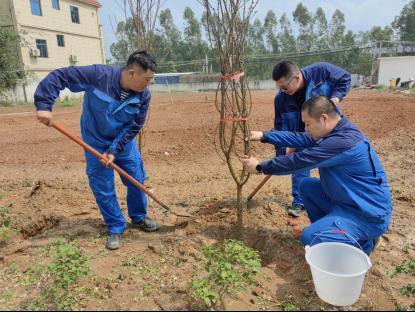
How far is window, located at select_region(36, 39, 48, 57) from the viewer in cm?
2498

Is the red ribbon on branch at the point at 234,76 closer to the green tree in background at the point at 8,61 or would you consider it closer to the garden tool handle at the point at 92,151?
the garden tool handle at the point at 92,151

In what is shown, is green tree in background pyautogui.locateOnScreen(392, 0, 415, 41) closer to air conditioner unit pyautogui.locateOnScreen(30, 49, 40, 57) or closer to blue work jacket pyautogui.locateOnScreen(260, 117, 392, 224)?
air conditioner unit pyautogui.locateOnScreen(30, 49, 40, 57)

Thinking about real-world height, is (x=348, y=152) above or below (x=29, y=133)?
above

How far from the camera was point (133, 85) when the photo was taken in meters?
3.30

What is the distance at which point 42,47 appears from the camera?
83.4ft

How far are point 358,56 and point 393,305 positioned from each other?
4492 cm

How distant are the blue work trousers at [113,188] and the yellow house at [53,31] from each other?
75.6 ft

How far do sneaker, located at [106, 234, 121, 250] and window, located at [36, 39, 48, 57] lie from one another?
25.4 m

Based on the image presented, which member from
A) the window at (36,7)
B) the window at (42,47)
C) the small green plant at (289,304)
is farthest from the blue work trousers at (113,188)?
the window at (36,7)

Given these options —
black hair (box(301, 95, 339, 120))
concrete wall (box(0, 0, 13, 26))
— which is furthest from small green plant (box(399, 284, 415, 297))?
concrete wall (box(0, 0, 13, 26))

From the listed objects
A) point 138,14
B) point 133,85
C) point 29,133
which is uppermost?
point 138,14

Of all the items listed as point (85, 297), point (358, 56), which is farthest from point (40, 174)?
point (358, 56)

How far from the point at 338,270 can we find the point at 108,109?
2438mm

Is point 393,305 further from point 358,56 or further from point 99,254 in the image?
point 358,56
